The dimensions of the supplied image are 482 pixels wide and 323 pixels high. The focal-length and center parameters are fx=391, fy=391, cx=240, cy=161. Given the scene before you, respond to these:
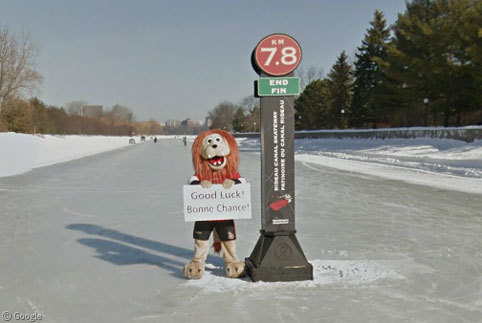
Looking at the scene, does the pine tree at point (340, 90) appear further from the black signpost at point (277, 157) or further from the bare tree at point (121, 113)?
the bare tree at point (121, 113)

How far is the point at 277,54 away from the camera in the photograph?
13.1 feet

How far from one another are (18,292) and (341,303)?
315cm

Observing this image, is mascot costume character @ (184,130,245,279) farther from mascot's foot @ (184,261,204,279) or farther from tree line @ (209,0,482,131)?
tree line @ (209,0,482,131)

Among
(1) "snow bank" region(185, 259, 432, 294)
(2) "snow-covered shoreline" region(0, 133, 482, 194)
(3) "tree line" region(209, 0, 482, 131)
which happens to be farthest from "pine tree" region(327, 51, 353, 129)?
(1) "snow bank" region(185, 259, 432, 294)

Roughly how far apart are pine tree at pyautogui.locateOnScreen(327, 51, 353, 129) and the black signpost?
5334cm

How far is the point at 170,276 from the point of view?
432cm

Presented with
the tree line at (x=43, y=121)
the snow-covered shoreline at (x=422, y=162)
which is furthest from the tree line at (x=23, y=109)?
the snow-covered shoreline at (x=422, y=162)

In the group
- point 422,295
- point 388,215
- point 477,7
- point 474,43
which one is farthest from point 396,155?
point 422,295

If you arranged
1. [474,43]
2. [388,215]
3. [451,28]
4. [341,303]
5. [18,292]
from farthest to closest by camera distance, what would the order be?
1. [451,28]
2. [474,43]
3. [388,215]
4. [18,292]
5. [341,303]

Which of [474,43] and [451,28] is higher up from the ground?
[451,28]

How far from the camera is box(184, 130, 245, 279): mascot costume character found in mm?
4148

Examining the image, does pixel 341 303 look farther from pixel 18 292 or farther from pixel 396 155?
pixel 396 155

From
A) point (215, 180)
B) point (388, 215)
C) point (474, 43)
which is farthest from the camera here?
point (474, 43)

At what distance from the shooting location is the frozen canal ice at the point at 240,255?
3445mm
